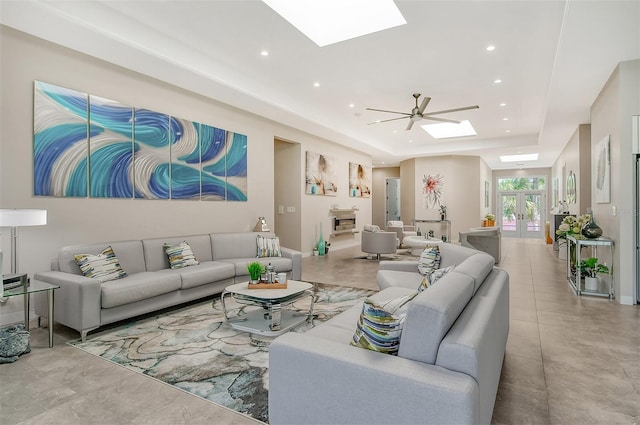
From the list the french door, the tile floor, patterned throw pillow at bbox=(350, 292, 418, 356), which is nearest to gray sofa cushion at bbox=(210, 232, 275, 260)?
the tile floor

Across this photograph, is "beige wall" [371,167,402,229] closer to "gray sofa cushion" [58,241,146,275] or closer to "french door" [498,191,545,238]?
"french door" [498,191,545,238]

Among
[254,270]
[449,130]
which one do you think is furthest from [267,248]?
[449,130]

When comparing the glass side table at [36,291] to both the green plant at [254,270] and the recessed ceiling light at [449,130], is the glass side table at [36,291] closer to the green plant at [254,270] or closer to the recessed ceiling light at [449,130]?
the green plant at [254,270]

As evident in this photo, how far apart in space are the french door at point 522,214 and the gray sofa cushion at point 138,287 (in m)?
14.8

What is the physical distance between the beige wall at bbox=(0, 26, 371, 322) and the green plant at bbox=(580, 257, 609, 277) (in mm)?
5246

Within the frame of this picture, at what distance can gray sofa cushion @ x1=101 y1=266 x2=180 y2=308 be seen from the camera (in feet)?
10.9

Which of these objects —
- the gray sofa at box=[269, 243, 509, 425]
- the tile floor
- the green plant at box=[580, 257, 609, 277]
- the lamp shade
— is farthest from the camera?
the green plant at box=[580, 257, 609, 277]

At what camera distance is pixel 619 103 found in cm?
433

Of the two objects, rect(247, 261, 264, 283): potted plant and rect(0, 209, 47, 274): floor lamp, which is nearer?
rect(0, 209, 47, 274): floor lamp

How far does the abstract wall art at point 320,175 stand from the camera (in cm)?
836

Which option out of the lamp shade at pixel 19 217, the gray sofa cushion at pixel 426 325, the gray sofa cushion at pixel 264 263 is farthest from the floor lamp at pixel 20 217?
the gray sofa cushion at pixel 426 325

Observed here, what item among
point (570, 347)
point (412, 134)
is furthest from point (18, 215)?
point (412, 134)

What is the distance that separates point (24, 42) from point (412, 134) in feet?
26.9

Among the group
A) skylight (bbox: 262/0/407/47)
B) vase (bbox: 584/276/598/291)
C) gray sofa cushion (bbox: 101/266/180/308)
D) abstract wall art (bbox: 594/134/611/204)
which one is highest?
skylight (bbox: 262/0/407/47)
